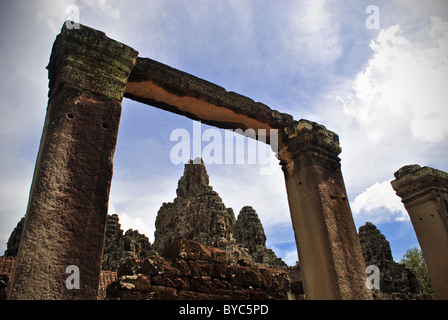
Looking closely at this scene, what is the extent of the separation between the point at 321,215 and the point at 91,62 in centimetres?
322

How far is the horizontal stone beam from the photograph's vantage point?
12.2ft

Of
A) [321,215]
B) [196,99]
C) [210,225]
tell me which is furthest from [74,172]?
[210,225]

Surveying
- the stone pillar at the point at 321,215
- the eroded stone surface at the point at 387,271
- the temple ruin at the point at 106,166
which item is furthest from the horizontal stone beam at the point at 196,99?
the eroded stone surface at the point at 387,271

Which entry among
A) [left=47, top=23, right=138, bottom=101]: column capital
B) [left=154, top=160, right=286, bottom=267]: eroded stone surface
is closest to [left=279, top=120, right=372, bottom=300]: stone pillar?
[left=47, top=23, right=138, bottom=101]: column capital

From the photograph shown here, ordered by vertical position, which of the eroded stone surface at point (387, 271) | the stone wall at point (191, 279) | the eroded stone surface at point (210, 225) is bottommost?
the stone wall at point (191, 279)

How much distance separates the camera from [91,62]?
3.12 m

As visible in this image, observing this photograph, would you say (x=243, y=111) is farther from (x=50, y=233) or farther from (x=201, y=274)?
(x=50, y=233)

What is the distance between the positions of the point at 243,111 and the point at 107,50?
1.94 m

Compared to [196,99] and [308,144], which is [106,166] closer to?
[196,99]

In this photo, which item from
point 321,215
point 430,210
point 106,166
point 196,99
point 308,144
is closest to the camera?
point 106,166

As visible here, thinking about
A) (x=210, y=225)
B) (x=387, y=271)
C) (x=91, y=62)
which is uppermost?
(x=210, y=225)

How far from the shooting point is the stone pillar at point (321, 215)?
12.0ft

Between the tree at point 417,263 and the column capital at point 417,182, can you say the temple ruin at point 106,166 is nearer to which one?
the column capital at point 417,182

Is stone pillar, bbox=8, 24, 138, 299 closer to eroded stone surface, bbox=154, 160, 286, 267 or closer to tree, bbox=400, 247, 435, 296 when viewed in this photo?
eroded stone surface, bbox=154, 160, 286, 267
